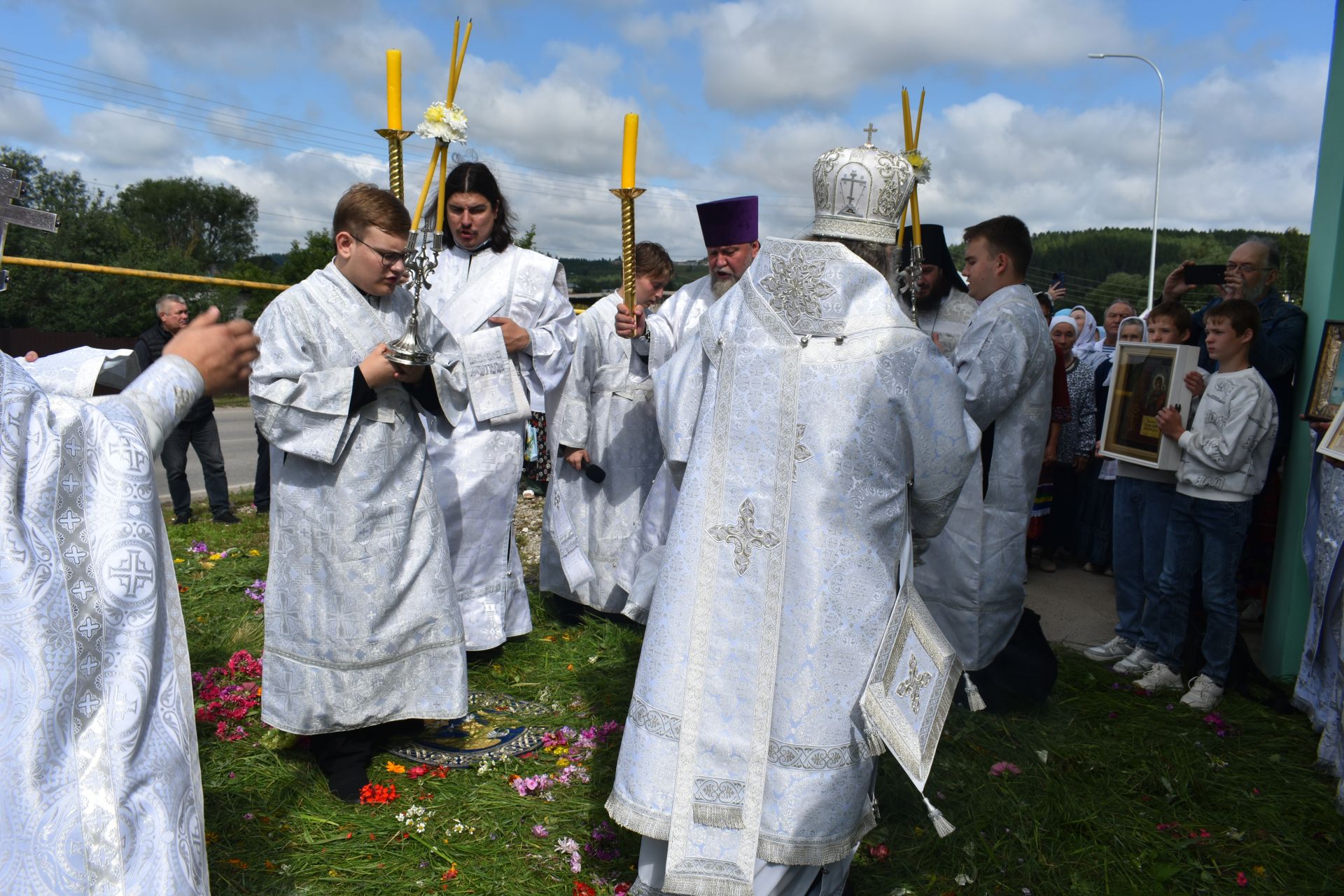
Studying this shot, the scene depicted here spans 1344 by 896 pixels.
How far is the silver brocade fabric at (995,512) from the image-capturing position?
159 inches

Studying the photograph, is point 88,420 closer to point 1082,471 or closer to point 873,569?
point 873,569

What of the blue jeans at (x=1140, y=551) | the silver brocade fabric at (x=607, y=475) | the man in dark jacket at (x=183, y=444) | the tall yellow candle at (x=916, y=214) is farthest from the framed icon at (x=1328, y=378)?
the man in dark jacket at (x=183, y=444)

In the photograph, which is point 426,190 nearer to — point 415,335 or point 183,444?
point 415,335

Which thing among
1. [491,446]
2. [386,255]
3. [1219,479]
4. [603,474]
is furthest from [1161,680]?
[386,255]

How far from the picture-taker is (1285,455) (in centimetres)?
482

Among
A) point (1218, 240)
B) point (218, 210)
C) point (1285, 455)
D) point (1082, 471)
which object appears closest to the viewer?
point (1285, 455)

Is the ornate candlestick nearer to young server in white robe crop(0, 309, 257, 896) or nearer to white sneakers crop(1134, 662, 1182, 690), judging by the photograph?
young server in white robe crop(0, 309, 257, 896)

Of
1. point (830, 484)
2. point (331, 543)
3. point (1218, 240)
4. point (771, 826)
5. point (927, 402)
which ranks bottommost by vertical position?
point (771, 826)

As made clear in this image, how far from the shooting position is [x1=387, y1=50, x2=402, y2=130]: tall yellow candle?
2.99 metres

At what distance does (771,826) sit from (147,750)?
1460mm

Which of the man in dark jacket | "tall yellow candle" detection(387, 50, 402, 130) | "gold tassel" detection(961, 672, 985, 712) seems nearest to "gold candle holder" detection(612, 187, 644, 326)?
"tall yellow candle" detection(387, 50, 402, 130)

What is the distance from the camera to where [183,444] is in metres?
8.19

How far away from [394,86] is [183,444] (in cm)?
628

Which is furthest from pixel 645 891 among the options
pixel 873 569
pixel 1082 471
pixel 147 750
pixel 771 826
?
pixel 1082 471
